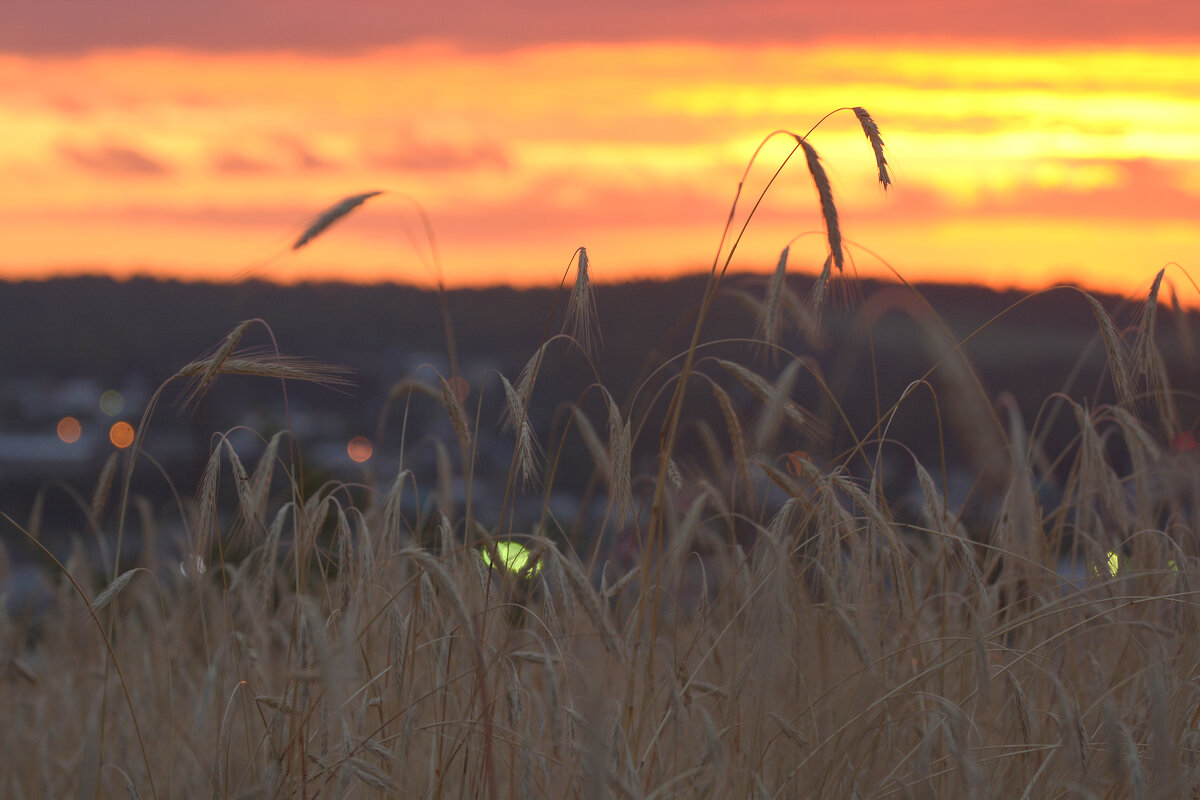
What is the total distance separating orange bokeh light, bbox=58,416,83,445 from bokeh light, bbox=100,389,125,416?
6.30 meters

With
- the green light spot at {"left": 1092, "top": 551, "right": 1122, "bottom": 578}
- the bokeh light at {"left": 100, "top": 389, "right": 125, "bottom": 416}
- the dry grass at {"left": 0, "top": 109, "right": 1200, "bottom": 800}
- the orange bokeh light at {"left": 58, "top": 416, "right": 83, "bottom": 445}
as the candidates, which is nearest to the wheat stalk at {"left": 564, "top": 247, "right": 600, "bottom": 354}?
the dry grass at {"left": 0, "top": 109, "right": 1200, "bottom": 800}

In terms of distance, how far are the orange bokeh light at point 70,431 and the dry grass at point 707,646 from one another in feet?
328

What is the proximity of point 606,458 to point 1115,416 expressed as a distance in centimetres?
172

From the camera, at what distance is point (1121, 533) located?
3480 millimetres

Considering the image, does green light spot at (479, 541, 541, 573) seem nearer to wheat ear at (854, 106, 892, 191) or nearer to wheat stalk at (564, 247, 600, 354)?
wheat stalk at (564, 247, 600, 354)

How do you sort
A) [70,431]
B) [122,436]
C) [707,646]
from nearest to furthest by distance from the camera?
[707,646]
[122,436]
[70,431]

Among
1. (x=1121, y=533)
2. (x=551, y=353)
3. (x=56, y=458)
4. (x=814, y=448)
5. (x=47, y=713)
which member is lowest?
(x=56, y=458)

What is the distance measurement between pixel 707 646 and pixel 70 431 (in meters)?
102

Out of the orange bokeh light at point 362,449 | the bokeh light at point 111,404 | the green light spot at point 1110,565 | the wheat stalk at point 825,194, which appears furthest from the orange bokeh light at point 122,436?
the bokeh light at point 111,404

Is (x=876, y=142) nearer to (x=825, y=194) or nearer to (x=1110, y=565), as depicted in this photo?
(x=825, y=194)

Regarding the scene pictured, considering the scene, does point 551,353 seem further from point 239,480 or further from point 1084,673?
point 1084,673

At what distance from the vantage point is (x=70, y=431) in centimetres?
9131

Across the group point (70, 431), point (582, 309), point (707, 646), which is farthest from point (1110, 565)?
point (70, 431)

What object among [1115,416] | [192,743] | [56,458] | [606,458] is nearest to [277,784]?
[192,743]
